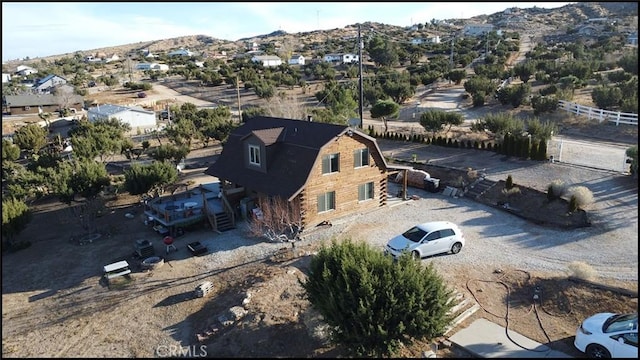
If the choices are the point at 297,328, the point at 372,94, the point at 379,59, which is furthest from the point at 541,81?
the point at 297,328

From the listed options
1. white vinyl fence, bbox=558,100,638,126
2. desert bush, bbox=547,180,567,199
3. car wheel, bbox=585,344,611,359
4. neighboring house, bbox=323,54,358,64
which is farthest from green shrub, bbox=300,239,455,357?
neighboring house, bbox=323,54,358,64

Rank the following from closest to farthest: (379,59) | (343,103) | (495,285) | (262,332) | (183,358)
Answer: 1. (183,358)
2. (262,332)
3. (495,285)
4. (343,103)
5. (379,59)

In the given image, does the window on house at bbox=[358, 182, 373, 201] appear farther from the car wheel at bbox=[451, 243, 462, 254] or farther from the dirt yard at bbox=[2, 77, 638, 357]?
the car wheel at bbox=[451, 243, 462, 254]

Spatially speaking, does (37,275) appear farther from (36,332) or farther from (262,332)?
(262,332)

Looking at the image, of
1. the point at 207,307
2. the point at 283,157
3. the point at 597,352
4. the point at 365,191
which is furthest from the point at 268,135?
the point at 597,352

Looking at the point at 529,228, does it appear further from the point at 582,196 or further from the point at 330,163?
the point at 330,163
